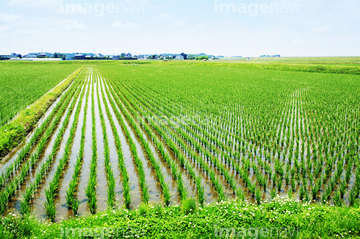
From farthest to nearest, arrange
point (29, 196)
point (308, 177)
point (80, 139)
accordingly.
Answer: point (80, 139), point (308, 177), point (29, 196)

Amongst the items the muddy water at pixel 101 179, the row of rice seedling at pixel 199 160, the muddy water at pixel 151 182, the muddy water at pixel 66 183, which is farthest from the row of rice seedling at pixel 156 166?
the muddy water at pixel 66 183

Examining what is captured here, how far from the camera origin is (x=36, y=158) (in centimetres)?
700

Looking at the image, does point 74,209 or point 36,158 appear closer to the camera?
point 74,209

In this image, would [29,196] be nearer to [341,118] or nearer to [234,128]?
[234,128]

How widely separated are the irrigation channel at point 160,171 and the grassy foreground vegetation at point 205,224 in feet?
2.01

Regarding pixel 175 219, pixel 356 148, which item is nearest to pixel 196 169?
pixel 175 219

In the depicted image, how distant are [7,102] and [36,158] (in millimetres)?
9504

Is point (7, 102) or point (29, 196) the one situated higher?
point (7, 102)

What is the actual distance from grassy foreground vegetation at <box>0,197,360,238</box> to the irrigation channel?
0.61 meters

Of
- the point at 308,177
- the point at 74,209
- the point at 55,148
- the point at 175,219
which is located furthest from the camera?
the point at 55,148

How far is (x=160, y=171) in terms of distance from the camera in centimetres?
613

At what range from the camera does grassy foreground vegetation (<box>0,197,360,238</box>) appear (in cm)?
383

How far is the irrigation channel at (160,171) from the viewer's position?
5102mm

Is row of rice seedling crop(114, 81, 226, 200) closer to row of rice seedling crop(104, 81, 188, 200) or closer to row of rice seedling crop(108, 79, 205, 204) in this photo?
row of rice seedling crop(108, 79, 205, 204)
